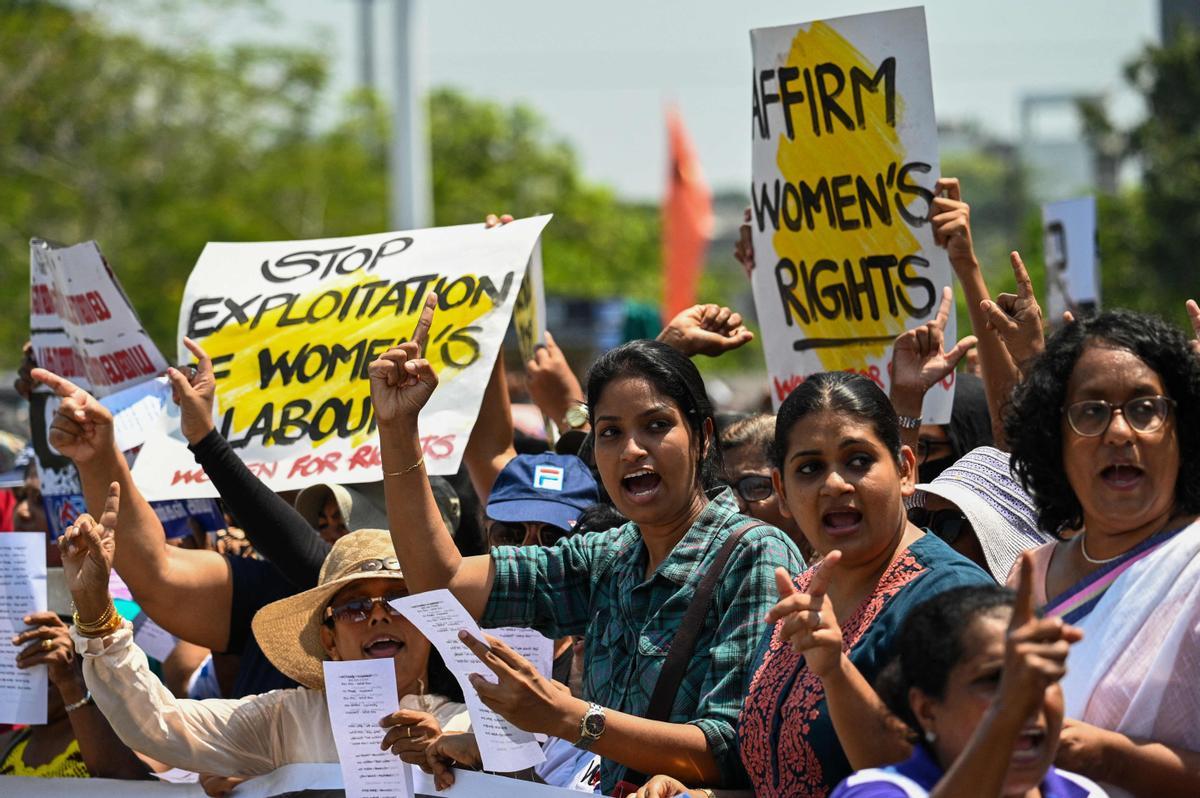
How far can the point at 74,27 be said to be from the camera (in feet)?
85.5

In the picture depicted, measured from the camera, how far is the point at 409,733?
395 cm

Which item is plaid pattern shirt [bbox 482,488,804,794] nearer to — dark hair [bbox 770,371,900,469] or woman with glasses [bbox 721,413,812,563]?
dark hair [bbox 770,371,900,469]

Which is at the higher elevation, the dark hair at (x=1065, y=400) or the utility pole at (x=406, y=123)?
the utility pole at (x=406, y=123)

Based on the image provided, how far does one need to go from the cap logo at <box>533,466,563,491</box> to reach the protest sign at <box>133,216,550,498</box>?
9.6 inches

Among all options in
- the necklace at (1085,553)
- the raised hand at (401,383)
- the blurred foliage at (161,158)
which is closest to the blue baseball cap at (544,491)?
the raised hand at (401,383)

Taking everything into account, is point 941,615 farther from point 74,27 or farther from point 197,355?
point 74,27

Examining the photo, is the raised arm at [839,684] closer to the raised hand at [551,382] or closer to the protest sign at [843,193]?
the protest sign at [843,193]

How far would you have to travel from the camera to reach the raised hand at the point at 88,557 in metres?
4.09

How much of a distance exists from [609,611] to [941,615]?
1218mm

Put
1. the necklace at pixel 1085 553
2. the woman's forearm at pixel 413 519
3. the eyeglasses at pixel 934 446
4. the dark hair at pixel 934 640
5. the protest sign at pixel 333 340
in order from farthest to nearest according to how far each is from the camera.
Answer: the protest sign at pixel 333 340 → the eyeglasses at pixel 934 446 → the woman's forearm at pixel 413 519 → the necklace at pixel 1085 553 → the dark hair at pixel 934 640

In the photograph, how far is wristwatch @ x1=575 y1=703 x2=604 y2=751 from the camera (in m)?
3.39

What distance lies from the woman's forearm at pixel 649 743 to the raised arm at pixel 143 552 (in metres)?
1.52

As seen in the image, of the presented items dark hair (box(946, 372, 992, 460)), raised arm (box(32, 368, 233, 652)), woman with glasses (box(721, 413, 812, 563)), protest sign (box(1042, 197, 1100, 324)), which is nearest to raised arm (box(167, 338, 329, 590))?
raised arm (box(32, 368, 233, 652))

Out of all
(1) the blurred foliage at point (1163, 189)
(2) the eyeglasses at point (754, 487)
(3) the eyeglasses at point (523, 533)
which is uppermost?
(1) the blurred foliage at point (1163, 189)
